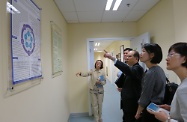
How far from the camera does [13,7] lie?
1143 mm

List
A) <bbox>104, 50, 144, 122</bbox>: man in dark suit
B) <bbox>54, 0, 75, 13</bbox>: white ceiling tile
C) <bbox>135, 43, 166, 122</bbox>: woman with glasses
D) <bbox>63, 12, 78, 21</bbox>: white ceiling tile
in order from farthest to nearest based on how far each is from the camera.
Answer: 1. <bbox>63, 12, 78, 21</bbox>: white ceiling tile
2. <bbox>54, 0, 75, 13</bbox>: white ceiling tile
3. <bbox>104, 50, 144, 122</bbox>: man in dark suit
4. <bbox>135, 43, 166, 122</bbox>: woman with glasses

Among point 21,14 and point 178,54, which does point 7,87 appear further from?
point 178,54

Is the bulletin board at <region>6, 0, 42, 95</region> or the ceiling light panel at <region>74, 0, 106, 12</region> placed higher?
the ceiling light panel at <region>74, 0, 106, 12</region>

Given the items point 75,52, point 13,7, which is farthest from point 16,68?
point 75,52

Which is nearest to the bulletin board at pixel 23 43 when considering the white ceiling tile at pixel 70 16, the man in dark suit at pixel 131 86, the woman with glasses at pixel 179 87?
the man in dark suit at pixel 131 86

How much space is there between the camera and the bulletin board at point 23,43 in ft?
3.65

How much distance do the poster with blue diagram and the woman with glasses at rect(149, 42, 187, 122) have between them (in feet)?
3.66

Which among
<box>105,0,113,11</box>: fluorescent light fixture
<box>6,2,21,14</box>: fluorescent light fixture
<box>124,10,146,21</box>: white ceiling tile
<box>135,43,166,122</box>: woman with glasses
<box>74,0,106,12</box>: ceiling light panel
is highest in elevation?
<box>124,10,146,21</box>: white ceiling tile

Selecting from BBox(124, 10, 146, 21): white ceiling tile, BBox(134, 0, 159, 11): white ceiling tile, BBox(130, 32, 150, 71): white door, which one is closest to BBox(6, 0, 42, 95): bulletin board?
BBox(134, 0, 159, 11): white ceiling tile

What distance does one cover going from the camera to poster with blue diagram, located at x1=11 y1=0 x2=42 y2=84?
1.13m

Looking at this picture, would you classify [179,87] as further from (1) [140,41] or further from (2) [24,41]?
(1) [140,41]

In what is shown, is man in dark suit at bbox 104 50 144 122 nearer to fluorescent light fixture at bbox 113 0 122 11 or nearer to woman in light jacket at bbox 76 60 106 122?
fluorescent light fixture at bbox 113 0 122 11

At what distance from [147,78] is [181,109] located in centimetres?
64

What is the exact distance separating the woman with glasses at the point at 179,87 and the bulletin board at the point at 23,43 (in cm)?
111
